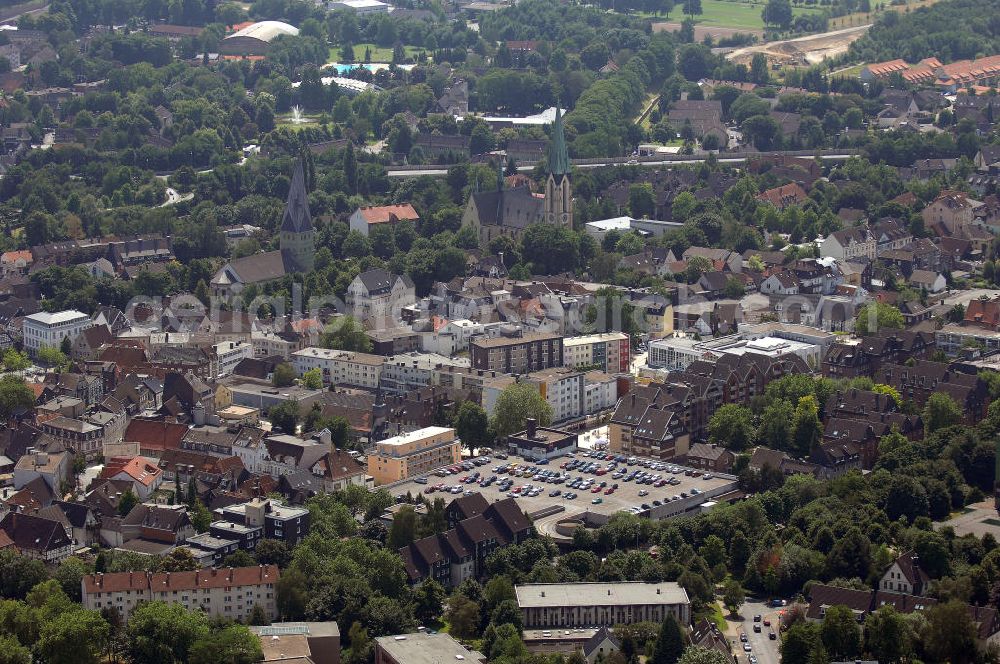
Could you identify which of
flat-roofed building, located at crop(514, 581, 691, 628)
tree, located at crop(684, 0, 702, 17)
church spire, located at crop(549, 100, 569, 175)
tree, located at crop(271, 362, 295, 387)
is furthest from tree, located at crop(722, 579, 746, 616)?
tree, located at crop(684, 0, 702, 17)

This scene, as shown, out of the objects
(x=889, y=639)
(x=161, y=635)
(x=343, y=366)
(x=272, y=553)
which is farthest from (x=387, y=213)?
(x=889, y=639)

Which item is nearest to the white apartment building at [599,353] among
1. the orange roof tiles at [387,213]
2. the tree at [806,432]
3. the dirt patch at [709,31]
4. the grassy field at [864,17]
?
the tree at [806,432]

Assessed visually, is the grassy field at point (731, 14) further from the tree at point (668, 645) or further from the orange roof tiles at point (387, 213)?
the tree at point (668, 645)

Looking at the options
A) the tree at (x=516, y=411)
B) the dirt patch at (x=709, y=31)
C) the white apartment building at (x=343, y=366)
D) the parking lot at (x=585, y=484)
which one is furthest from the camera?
the dirt patch at (x=709, y=31)

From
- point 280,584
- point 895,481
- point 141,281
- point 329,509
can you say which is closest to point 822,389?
point 895,481

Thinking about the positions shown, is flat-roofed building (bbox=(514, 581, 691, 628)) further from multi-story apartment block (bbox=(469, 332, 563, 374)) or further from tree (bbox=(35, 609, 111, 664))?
multi-story apartment block (bbox=(469, 332, 563, 374))

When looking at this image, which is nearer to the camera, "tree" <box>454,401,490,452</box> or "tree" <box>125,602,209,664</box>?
"tree" <box>125,602,209,664</box>
